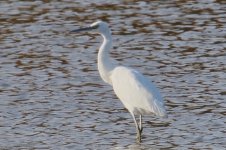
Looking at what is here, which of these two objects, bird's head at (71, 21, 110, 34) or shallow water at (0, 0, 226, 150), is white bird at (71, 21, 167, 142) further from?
shallow water at (0, 0, 226, 150)

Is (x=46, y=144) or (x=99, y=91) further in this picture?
(x=99, y=91)

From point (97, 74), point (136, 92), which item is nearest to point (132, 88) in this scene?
point (136, 92)

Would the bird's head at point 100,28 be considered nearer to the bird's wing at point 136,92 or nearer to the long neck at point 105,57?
the long neck at point 105,57

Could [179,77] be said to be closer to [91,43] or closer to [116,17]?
[91,43]

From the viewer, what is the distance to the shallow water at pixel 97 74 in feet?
35.9

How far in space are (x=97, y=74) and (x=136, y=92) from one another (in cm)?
303

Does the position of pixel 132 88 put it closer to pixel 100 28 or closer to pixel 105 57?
pixel 105 57

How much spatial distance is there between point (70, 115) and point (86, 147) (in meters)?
1.44

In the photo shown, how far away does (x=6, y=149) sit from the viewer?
1030 cm

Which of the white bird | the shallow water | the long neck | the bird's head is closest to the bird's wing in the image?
the white bird

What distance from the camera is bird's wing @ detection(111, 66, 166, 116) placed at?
10.6 meters

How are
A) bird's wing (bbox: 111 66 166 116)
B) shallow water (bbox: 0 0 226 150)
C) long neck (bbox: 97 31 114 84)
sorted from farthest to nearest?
long neck (bbox: 97 31 114 84), shallow water (bbox: 0 0 226 150), bird's wing (bbox: 111 66 166 116)

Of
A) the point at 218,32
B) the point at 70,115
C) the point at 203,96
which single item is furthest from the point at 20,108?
the point at 218,32

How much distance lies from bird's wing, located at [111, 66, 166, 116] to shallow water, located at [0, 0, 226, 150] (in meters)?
0.42
